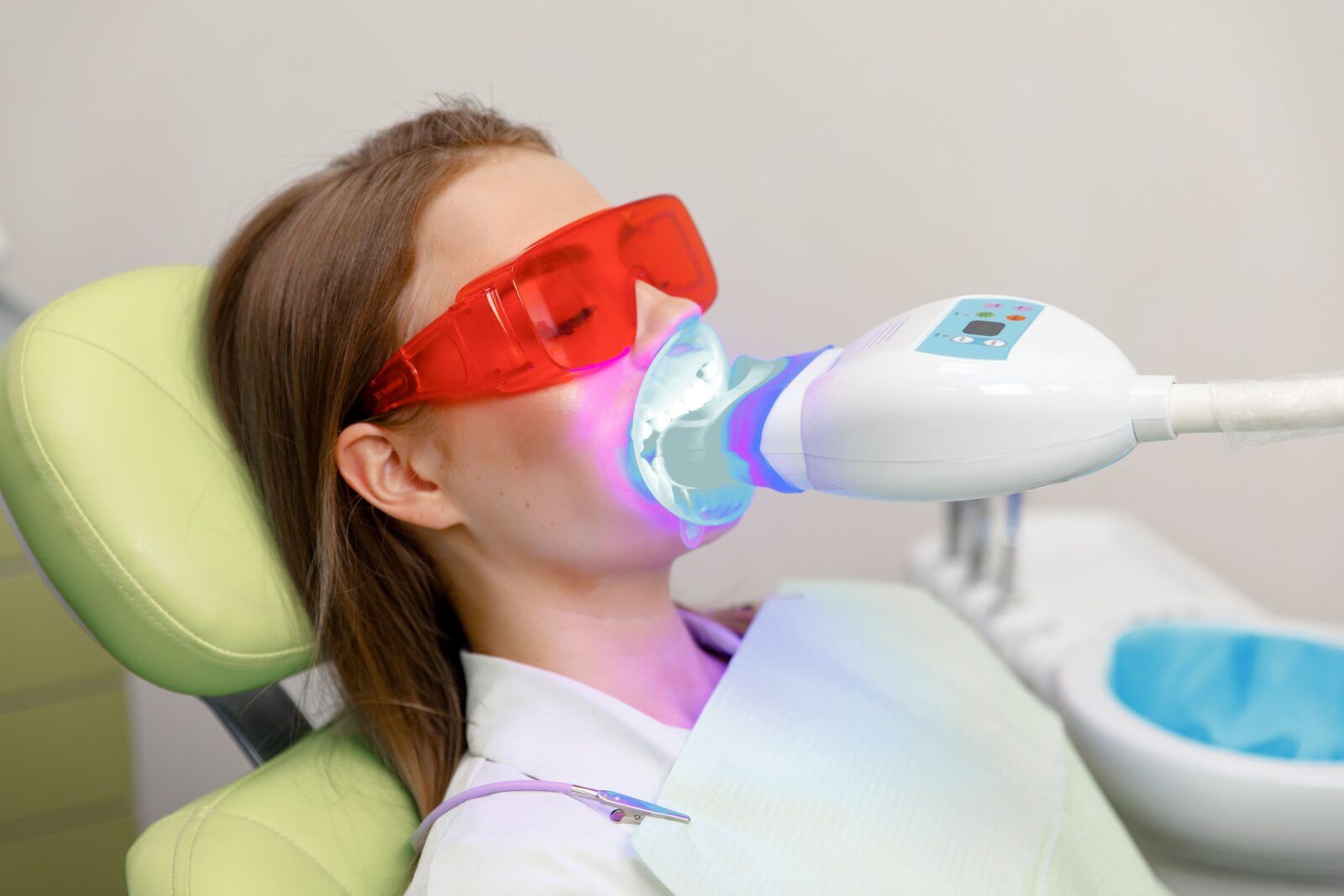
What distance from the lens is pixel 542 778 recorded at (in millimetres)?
1025

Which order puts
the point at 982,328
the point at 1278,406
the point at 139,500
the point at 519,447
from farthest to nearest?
the point at 519,447 < the point at 139,500 < the point at 982,328 < the point at 1278,406

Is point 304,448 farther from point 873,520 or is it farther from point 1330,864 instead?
point 873,520

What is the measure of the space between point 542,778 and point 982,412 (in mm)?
498

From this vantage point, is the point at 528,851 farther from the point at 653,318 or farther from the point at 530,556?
the point at 653,318

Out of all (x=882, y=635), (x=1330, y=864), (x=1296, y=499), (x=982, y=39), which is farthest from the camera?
(x=1296, y=499)

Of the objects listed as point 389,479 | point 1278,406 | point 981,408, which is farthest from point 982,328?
point 389,479

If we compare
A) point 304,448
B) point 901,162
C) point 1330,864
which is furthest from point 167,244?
point 1330,864

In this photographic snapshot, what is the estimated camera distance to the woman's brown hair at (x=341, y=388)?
1.10m

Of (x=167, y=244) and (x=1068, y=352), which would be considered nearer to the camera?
(x=1068, y=352)

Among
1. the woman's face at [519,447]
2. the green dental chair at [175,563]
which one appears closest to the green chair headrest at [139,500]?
the green dental chair at [175,563]

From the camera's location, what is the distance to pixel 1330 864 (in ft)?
3.98

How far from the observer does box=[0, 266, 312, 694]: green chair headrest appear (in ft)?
3.15

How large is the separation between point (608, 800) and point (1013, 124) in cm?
132

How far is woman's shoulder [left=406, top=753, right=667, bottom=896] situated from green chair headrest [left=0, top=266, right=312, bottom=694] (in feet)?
0.80
